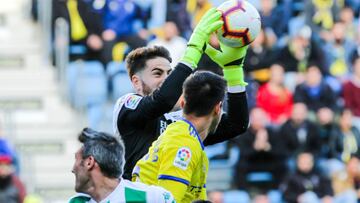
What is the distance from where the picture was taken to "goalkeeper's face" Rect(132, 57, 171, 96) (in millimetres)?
7070

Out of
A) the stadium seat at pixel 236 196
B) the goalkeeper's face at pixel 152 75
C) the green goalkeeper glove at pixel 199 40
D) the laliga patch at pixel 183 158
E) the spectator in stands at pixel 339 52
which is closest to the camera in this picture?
the laliga patch at pixel 183 158

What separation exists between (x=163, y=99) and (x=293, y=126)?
7887 millimetres

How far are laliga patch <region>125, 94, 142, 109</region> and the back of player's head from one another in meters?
1.04

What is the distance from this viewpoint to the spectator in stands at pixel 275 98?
14508mm

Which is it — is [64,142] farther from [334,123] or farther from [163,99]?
[163,99]

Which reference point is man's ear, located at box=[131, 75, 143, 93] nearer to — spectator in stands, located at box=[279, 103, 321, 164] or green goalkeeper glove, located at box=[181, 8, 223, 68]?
green goalkeeper glove, located at box=[181, 8, 223, 68]

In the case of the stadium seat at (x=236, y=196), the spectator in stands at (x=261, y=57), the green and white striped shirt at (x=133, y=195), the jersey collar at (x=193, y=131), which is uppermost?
the spectator in stands at (x=261, y=57)

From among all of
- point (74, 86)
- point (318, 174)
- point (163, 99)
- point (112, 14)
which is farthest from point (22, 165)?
point (163, 99)

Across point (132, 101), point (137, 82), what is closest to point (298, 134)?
point (137, 82)

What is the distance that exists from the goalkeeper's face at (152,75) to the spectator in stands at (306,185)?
6907 mm

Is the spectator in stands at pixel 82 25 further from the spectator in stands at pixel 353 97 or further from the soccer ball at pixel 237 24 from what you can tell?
the soccer ball at pixel 237 24

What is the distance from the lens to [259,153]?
45.8 ft

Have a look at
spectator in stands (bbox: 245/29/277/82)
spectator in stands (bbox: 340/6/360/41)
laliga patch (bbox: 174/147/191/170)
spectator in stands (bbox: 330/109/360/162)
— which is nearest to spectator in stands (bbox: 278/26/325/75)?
spectator in stands (bbox: 245/29/277/82)

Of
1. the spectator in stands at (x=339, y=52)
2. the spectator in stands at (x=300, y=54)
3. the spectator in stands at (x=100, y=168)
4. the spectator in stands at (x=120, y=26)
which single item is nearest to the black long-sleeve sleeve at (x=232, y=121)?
the spectator in stands at (x=100, y=168)
